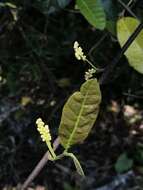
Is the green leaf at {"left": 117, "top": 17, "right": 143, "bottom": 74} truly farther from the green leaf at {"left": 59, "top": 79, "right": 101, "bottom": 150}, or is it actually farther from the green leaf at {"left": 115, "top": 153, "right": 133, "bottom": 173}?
the green leaf at {"left": 115, "top": 153, "right": 133, "bottom": 173}

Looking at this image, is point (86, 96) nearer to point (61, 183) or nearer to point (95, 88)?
point (95, 88)

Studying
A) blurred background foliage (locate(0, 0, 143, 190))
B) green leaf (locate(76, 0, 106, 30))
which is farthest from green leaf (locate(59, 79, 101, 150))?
blurred background foliage (locate(0, 0, 143, 190))

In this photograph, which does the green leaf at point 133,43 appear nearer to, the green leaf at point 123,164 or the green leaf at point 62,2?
the green leaf at point 62,2

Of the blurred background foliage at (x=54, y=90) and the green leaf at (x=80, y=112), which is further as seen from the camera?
the blurred background foliage at (x=54, y=90)

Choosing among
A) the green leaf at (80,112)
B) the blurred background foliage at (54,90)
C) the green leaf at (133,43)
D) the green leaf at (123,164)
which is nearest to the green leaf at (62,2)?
the blurred background foliage at (54,90)

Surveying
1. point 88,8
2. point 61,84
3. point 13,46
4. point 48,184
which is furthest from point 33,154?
point 88,8

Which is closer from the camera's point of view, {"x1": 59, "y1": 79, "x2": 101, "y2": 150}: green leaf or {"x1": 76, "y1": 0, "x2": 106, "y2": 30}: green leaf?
{"x1": 59, "y1": 79, "x2": 101, "y2": 150}: green leaf
